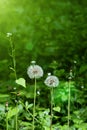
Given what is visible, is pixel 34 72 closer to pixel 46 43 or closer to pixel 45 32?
pixel 46 43

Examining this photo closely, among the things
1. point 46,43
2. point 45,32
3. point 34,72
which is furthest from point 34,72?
point 45,32

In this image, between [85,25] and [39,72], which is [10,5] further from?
[39,72]

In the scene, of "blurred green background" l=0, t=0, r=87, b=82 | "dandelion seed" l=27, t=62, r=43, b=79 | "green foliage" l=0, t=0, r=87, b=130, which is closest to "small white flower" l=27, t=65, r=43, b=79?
"dandelion seed" l=27, t=62, r=43, b=79

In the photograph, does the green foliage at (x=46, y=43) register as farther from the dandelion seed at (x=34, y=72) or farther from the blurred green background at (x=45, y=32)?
the dandelion seed at (x=34, y=72)

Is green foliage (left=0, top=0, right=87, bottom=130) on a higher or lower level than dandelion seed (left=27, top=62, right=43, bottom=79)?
higher

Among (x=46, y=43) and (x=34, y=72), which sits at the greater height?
(x=46, y=43)

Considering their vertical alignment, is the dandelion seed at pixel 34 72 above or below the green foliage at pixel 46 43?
below

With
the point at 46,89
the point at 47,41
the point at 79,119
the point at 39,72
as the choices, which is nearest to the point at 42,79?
the point at 46,89

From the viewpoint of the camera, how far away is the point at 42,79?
518 centimetres

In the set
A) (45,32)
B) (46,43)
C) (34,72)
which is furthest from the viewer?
(45,32)

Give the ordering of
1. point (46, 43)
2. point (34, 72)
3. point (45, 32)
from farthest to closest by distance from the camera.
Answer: point (45, 32) < point (46, 43) < point (34, 72)

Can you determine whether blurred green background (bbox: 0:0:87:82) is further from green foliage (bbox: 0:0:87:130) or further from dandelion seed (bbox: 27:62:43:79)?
dandelion seed (bbox: 27:62:43:79)

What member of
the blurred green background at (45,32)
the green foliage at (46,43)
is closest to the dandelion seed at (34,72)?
the green foliage at (46,43)

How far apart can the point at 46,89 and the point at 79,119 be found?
2.42 feet
